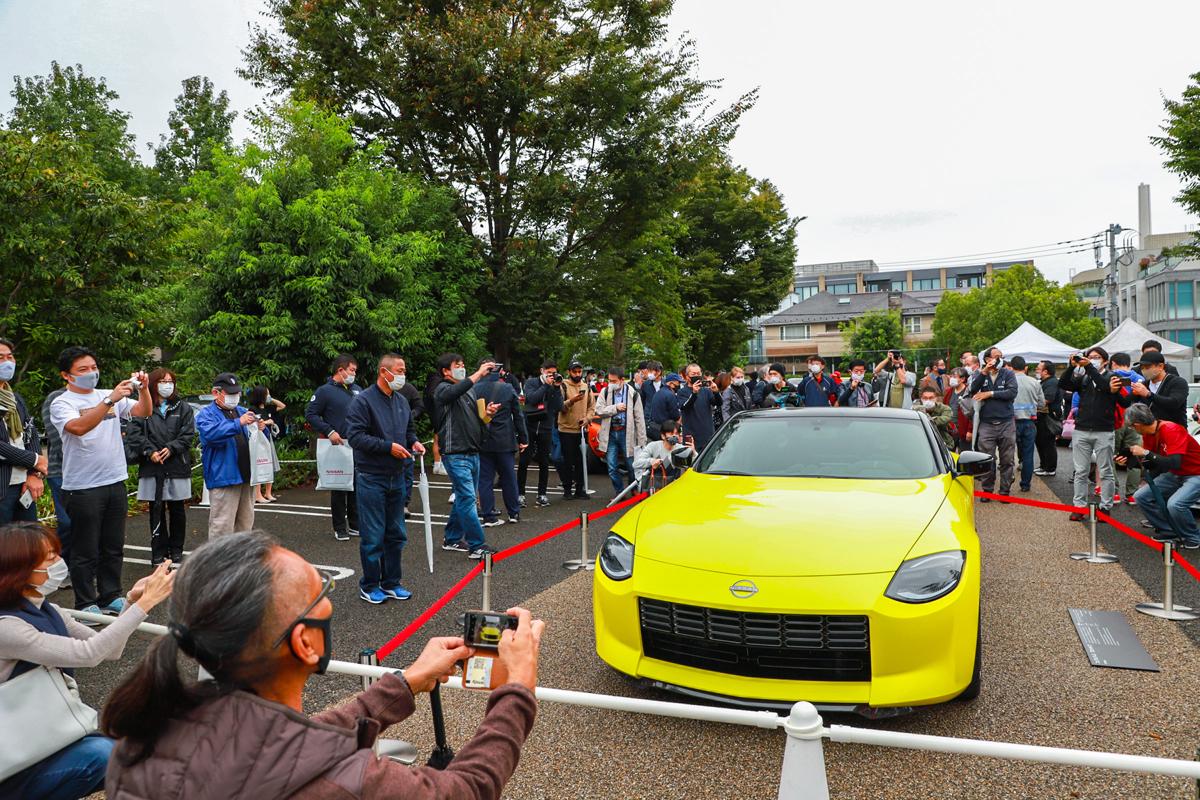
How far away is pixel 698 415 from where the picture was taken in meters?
10.9

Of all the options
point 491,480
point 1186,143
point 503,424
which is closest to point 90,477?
point 503,424

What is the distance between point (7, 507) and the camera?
5160mm

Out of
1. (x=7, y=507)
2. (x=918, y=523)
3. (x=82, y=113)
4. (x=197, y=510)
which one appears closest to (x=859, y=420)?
(x=918, y=523)

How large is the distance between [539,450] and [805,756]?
9280mm

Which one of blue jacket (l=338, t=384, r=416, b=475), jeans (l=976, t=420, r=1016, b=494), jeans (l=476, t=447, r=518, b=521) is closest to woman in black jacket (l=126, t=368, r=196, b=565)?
blue jacket (l=338, t=384, r=416, b=475)

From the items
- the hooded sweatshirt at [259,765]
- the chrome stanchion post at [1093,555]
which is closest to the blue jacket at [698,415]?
the chrome stanchion post at [1093,555]

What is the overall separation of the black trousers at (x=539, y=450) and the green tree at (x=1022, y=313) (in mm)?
45032

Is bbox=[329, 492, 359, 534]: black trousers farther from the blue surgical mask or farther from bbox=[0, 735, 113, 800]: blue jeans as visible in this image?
bbox=[0, 735, 113, 800]: blue jeans

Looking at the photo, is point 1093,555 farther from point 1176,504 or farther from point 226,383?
point 226,383

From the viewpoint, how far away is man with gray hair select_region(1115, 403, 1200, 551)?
284 inches

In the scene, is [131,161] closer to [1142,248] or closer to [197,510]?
[197,510]

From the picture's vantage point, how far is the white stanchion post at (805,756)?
92.0 inches

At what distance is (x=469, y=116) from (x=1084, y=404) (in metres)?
13.0

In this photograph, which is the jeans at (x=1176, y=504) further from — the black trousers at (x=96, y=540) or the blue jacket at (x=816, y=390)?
the black trousers at (x=96, y=540)
